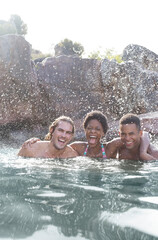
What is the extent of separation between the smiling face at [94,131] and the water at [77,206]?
181 cm

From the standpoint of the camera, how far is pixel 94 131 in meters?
5.34

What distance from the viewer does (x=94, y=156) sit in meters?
5.58

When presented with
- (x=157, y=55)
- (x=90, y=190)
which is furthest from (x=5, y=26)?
(x=90, y=190)

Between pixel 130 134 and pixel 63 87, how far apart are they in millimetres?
8335

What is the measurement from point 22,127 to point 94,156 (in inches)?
282

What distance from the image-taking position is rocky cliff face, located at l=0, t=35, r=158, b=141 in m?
11.7

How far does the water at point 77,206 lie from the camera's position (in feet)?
5.43

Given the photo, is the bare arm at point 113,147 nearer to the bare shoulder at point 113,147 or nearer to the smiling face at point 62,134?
the bare shoulder at point 113,147

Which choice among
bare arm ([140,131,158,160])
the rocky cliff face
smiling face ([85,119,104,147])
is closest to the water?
bare arm ([140,131,158,160])

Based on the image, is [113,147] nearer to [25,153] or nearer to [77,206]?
[25,153]

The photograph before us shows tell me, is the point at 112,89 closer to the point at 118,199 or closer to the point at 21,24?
the point at 118,199

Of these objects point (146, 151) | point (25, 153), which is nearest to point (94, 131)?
point (146, 151)

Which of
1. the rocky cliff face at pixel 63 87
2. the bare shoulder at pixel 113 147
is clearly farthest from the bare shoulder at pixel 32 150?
the rocky cliff face at pixel 63 87

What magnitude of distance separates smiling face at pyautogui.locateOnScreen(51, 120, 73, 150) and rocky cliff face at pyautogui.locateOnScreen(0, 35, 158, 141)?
5.76 meters
